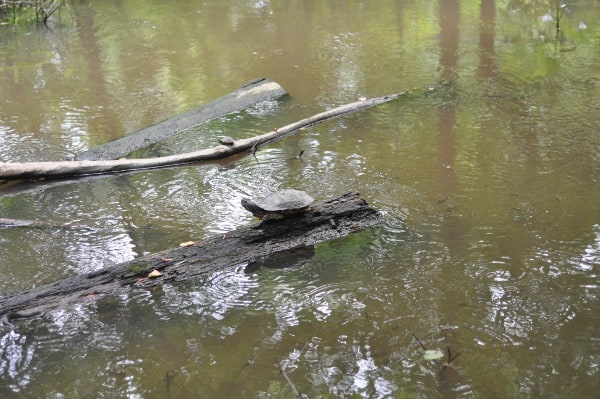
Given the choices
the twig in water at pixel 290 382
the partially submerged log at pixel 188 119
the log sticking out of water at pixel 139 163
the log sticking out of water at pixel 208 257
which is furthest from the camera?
the partially submerged log at pixel 188 119

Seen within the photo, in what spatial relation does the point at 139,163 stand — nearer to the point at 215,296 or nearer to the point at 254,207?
the point at 254,207

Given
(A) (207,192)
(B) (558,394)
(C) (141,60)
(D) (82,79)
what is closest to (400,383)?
(B) (558,394)

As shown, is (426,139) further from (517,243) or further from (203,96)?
(203,96)

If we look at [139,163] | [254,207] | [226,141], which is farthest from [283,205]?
[139,163]

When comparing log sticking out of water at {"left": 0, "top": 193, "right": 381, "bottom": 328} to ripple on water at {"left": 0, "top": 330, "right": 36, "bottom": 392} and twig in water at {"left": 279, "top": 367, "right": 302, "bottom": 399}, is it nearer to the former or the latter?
ripple on water at {"left": 0, "top": 330, "right": 36, "bottom": 392}

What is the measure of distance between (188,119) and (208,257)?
3.66 metres

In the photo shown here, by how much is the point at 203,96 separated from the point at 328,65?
238 centimetres

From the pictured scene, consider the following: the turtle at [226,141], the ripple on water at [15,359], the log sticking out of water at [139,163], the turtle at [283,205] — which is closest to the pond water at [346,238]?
the ripple on water at [15,359]

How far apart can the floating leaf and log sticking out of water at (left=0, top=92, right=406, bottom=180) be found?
151 inches

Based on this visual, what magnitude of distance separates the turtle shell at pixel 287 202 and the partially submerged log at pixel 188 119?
2967 millimetres

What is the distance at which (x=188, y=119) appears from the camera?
25.3ft

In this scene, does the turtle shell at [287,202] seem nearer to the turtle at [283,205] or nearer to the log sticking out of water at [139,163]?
the turtle at [283,205]

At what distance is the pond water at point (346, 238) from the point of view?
11.5 feet

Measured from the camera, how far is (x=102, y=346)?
12.3ft
